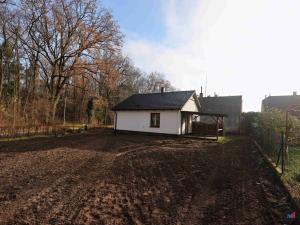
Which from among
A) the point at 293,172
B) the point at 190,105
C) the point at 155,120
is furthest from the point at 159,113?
the point at 293,172

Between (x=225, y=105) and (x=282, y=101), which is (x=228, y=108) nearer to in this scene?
(x=225, y=105)

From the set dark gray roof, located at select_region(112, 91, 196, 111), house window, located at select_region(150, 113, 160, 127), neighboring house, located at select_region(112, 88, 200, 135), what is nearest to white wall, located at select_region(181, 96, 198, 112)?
neighboring house, located at select_region(112, 88, 200, 135)

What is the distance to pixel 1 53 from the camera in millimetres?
21203

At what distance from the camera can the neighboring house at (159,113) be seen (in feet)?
59.8

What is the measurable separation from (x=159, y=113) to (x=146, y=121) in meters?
1.52

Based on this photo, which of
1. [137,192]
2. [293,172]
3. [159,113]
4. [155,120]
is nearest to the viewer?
[137,192]

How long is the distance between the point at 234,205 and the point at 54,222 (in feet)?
11.6

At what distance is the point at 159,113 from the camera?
62.4 ft

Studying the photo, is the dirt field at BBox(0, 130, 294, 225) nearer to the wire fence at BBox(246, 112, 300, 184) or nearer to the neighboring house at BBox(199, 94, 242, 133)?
the wire fence at BBox(246, 112, 300, 184)

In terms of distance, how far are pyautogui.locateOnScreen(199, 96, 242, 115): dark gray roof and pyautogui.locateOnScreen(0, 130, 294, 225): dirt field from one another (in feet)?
84.4

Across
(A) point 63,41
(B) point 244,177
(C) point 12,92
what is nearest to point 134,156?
(B) point 244,177

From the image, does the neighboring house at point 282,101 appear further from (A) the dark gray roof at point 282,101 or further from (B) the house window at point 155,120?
(B) the house window at point 155,120

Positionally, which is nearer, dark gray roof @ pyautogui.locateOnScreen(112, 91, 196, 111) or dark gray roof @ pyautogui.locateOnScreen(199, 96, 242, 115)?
dark gray roof @ pyautogui.locateOnScreen(112, 91, 196, 111)

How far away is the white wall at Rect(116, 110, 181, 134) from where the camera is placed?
18.2 meters
